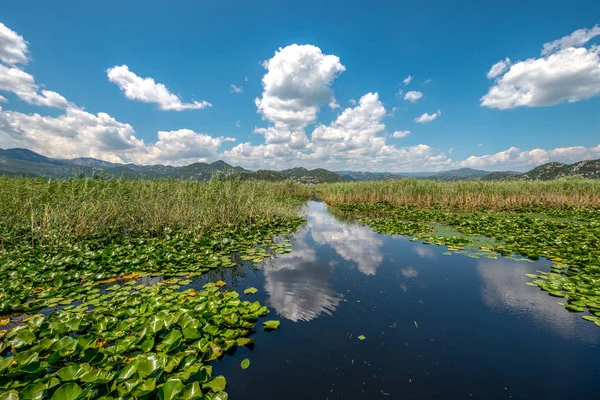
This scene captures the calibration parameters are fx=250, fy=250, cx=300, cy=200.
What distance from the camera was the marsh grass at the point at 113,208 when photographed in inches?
308

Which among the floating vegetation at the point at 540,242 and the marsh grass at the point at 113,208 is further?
the marsh grass at the point at 113,208

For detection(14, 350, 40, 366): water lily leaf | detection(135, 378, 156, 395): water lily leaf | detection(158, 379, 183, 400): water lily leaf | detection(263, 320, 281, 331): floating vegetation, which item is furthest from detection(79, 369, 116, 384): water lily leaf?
detection(263, 320, 281, 331): floating vegetation

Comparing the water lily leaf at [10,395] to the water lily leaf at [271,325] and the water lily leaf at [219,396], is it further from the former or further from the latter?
the water lily leaf at [271,325]

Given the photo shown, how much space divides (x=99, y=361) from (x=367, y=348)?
3335mm

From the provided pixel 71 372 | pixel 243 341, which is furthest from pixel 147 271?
pixel 71 372

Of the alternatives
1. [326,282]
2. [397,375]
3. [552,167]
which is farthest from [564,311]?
[552,167]

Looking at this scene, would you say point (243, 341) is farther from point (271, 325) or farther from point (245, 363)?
point (271, 325)

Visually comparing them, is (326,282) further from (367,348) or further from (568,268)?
(568,268)

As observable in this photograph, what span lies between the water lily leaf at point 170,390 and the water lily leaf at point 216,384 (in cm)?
40

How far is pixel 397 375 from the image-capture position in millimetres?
3057

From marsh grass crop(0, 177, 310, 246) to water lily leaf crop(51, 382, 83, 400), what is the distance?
6793 mm

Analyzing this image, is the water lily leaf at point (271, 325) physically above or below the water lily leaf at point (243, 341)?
below

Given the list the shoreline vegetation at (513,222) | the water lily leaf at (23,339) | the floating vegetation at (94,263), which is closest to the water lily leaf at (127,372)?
the water lily leaf at (23,339)

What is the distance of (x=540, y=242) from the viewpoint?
8.41 metres
